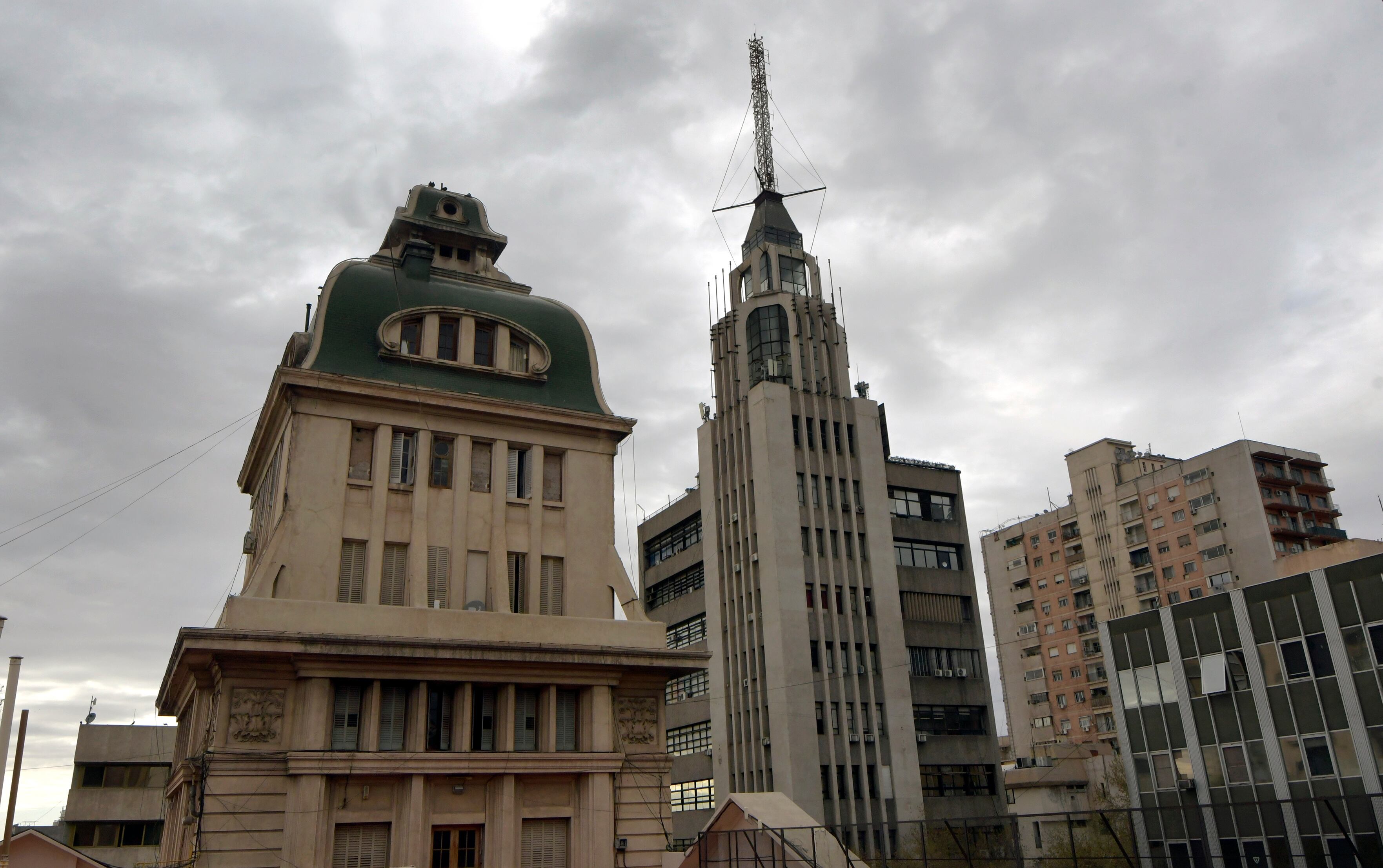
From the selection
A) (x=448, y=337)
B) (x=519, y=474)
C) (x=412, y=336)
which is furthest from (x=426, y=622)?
(x=448, y=337)

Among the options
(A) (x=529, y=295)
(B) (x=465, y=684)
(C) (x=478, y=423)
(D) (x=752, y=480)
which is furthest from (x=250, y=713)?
(D) (x=752, y=480)

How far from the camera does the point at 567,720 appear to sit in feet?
104

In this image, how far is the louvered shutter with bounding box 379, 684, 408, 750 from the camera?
96.3 feet

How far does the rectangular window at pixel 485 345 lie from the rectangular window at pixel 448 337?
69cm

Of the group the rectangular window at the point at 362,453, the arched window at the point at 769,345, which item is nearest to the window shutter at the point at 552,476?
the rectangular window at the point at 362,453

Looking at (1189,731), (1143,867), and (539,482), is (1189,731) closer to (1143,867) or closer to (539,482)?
(1143,867)

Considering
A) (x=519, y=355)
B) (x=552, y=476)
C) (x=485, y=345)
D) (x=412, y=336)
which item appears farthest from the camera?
(x=519, y=355)

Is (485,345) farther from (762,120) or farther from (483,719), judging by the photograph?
(762,120)

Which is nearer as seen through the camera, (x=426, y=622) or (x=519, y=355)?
(x=426, y=622)

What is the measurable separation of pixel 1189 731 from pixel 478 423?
35202mm

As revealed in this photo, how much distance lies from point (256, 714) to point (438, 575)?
22.3ft

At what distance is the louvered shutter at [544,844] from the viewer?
30.0 metres

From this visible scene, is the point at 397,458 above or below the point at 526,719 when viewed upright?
above

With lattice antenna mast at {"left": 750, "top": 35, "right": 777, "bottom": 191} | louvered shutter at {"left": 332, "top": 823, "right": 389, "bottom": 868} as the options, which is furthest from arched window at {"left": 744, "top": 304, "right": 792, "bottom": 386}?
louvered shutter at {"left": 332, "top": 823, "right": 389, "bottom": 868}
